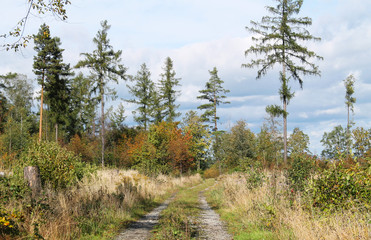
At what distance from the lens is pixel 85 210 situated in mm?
10008

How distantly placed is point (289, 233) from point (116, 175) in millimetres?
11292

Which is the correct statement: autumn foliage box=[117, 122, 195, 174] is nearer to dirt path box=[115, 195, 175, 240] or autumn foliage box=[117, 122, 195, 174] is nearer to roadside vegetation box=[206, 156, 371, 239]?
dirt path box=[115, 195, 175, 240]

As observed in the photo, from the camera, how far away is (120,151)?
44.4 metres

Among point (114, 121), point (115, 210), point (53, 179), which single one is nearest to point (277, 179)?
point (115, 210)

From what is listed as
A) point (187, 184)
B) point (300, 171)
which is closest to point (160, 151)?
point (187, 184)

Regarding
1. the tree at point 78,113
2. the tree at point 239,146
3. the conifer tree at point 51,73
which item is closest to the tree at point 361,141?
the tree at point 239,146

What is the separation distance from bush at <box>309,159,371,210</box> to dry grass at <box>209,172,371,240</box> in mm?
253

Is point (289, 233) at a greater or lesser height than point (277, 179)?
lesser

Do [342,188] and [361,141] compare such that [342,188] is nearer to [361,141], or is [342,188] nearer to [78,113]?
[361,141]

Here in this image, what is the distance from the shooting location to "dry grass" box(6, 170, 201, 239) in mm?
7562

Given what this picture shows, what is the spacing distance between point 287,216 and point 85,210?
615 cm

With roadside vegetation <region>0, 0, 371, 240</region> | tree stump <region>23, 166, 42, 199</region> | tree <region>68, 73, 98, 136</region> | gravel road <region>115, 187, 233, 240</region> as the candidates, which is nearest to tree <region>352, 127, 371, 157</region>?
roadside vegetation <region>0, 0, 371, 240</region>

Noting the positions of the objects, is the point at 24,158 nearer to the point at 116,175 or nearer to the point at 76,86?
the point at 116,175

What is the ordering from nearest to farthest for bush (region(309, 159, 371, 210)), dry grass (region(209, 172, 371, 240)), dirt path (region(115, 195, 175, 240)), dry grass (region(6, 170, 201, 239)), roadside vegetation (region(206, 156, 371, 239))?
1. dry grass (region(209, 172, 371, 240))
2. roadside vegetation (region(206, 156, 371, 239))
3. bush (region(309, 159, 371, 210))
4. dry grass (region(6, 170, 201, 239))
5. dirt path (region(115, 195, 175, 240))
